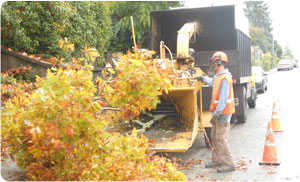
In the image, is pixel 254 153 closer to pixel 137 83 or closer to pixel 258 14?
pixel 137 83

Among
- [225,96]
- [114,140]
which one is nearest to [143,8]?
[225,96]

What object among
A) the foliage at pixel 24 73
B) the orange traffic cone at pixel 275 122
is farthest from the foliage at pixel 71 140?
the foliage at pixel 24 73

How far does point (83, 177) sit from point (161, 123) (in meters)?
3.33

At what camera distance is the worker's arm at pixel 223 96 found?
6059 millimetres

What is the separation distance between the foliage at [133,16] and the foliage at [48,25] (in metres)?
2.39

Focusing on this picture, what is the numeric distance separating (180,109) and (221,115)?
1344mm

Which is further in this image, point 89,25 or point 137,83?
point 89,25

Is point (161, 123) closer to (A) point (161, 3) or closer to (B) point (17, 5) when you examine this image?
(B) point (17, 5)

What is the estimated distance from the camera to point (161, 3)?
61.8ft

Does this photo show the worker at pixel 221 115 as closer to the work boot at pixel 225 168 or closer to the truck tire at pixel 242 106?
the work boot at pixel 225 168

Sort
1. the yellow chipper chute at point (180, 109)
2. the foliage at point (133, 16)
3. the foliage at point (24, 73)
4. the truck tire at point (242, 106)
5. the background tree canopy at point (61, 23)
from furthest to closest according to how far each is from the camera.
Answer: the foliage at point (133, 16) → the foliage at point (24, 73) → the background tree canopy at point (61, 23) → the truck tire at point (242, 106) → the yellow chipper chute at point (180, 109)

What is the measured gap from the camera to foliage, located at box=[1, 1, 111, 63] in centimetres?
1166

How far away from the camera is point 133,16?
18.7 m

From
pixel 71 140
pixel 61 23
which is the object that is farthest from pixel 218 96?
pixel 61 23
